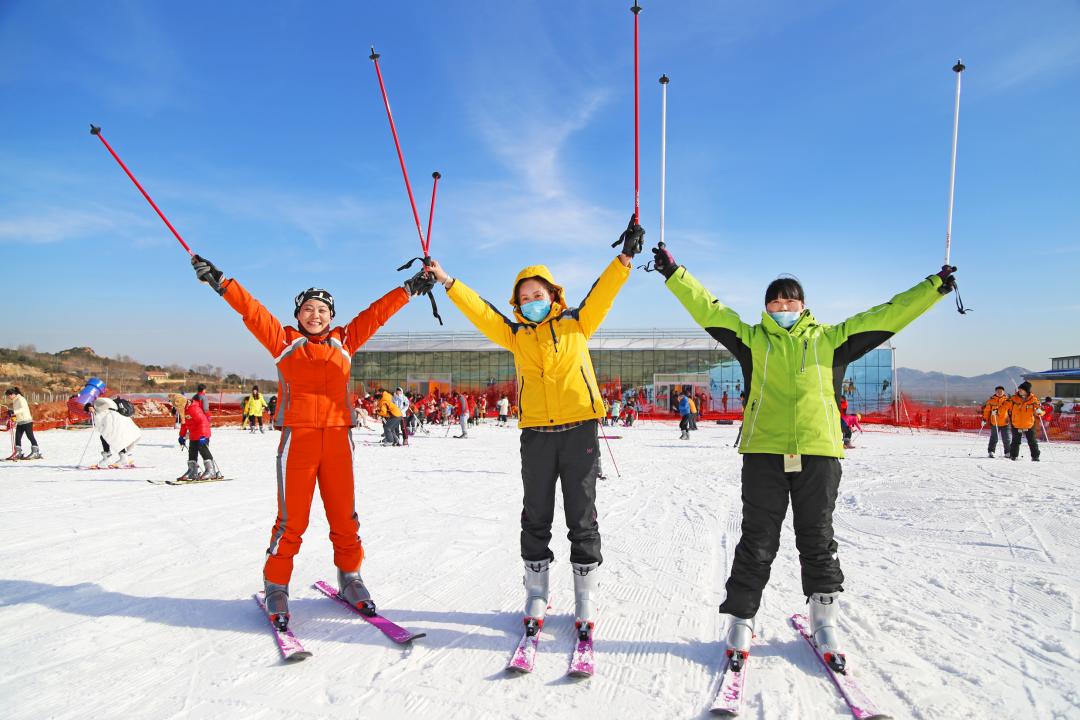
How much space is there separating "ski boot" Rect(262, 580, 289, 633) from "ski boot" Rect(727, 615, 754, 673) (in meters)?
2.22

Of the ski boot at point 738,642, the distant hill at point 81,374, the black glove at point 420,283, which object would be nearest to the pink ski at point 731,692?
the ski boot at point 738,642

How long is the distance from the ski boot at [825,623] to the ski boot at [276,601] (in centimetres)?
265

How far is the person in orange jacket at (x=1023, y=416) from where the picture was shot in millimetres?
11734

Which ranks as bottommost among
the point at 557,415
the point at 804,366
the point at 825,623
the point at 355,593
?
the point at 355,593

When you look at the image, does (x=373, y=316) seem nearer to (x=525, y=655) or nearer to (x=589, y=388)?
(x=589, y=388)

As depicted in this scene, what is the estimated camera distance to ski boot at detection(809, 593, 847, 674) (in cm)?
273

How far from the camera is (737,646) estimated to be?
8.85 feet

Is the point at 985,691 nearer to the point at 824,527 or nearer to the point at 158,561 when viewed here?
the point at 824,527

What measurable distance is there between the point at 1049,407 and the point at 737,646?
2279 cm

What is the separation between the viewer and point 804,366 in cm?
288

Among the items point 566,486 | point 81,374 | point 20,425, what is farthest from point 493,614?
point 81,374

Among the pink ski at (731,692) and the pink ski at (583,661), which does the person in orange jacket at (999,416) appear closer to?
the pink ski at (731,692)

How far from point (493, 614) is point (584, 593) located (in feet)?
2.07

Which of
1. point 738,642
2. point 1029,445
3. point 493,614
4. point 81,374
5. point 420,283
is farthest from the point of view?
point 81,374
